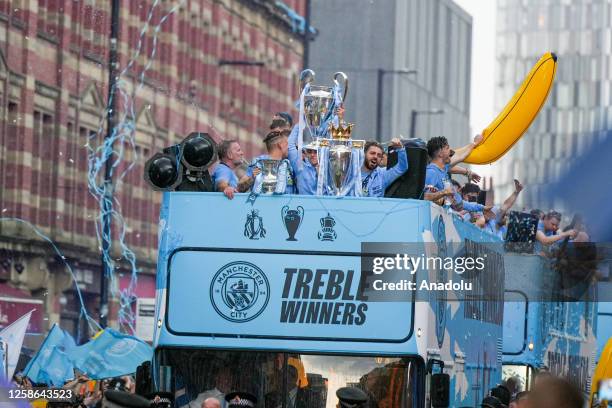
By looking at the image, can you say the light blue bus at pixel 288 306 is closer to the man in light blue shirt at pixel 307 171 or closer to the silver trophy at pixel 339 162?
the silver trophy at pixel 339 162

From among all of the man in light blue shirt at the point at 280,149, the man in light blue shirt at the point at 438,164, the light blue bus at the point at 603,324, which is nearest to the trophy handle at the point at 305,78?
the man in light blue shirt at the point at 280,149

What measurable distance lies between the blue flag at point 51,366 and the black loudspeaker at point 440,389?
9.45 m

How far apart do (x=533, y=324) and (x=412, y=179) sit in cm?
752

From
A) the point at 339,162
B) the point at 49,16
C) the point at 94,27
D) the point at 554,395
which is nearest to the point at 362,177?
the point at 339,162

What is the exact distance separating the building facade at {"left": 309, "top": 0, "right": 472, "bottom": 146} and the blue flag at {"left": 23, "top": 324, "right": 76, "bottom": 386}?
256ft

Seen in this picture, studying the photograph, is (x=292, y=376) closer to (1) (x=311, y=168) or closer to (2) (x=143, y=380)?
(2) (x=143, y=380)

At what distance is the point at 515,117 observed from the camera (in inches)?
790

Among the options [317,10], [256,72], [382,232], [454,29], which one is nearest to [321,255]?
[382,232]

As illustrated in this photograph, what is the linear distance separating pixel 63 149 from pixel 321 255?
117 feet

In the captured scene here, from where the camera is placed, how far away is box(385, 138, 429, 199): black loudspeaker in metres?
16.1

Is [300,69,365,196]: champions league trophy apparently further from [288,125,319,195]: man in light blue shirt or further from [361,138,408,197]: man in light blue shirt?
[361,138,408,197]: man in light blue shirt

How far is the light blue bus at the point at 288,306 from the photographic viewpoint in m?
15.1

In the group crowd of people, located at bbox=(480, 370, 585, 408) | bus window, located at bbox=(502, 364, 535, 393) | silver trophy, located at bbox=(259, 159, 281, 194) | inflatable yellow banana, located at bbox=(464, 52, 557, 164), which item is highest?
inflatable yellow banana, located at bbox=(464, 52, 557, 164)

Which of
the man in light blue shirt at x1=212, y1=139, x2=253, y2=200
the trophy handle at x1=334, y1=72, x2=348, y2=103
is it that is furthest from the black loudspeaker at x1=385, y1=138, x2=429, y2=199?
the man in light blue shirt at x1=212, y1=139, x2=253, y2=200
